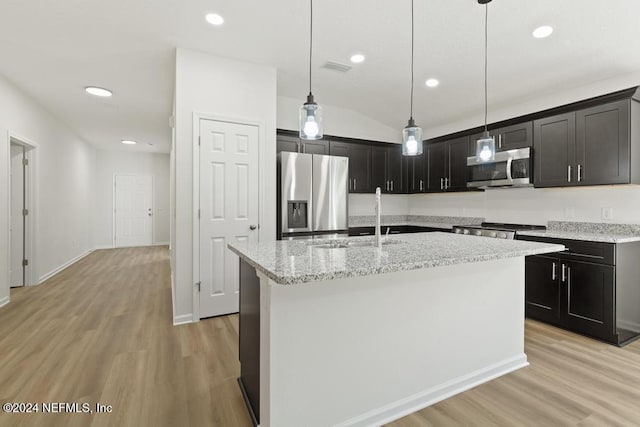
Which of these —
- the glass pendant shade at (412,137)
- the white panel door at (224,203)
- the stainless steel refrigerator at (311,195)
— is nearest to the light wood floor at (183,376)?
the white panel door at (224,203)

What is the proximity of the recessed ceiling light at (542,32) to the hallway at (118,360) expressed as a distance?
3.57m

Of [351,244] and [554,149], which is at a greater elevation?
[554,149]

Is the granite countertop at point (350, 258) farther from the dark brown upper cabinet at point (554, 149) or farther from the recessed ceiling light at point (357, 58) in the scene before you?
the recessed ceiling light at point (357, 58)

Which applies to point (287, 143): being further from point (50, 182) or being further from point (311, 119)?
point (50, 182)

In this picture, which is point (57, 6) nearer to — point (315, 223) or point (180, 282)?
point (180, 282)

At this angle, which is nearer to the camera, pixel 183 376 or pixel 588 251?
pixel 183 376

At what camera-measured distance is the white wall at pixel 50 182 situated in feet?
12.2

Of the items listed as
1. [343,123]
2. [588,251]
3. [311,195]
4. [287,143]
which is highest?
[343,123]

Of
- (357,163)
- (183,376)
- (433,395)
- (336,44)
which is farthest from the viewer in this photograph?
(357,163)

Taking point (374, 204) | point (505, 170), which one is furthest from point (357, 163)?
point (505, 170)

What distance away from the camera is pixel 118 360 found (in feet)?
7.74

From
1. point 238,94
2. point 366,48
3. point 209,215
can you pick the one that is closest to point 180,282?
point 209,215

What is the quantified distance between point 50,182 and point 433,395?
6.19 metres

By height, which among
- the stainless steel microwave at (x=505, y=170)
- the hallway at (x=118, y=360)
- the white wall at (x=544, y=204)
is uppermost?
the stainless steel microwave at (x=505, y=170)
